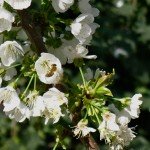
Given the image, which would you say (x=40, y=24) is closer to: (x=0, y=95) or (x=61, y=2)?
(x=61, y=2)

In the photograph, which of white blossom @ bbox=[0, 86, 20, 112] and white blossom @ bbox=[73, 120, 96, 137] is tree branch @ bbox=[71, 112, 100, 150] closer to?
white blossom @ bbox=[73, 120, 96, 137]

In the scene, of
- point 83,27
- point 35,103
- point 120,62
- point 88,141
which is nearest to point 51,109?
point 35,103

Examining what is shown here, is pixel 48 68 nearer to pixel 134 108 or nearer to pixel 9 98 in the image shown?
pixel 9 98

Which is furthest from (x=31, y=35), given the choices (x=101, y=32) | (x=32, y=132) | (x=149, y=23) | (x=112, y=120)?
(x=149, y=23)

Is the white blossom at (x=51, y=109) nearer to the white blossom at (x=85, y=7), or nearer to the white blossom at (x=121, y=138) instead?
the white blossom at (x=121, y=138)

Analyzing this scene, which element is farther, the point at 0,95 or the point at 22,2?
the point at 0,95

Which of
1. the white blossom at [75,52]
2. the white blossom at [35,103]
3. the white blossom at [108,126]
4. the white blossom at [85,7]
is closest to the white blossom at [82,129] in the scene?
the white blossom at [108,126]
